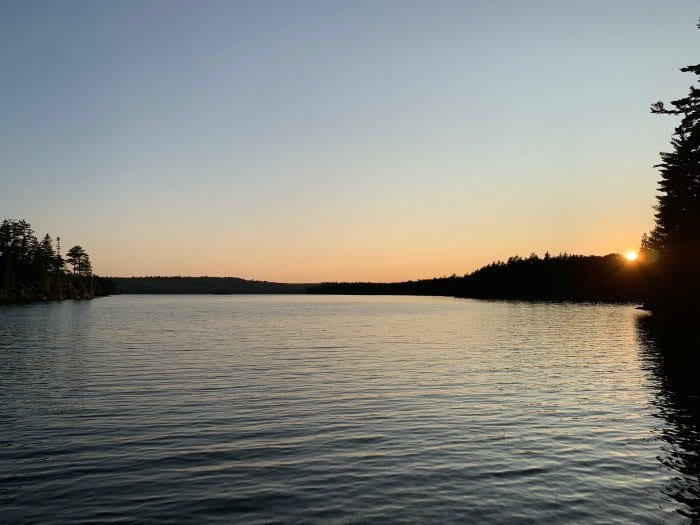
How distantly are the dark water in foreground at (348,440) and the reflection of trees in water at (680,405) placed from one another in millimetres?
123

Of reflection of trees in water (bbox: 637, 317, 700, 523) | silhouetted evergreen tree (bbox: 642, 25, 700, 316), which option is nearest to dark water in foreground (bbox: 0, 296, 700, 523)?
reflection of trees in water (bbox: 637, 317, 700, 523)

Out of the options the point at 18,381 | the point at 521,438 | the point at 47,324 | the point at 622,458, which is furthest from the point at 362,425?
the point at 47,324

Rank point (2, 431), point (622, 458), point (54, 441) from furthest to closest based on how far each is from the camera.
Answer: point (2, 431), point (54, 441), point (622, 458)

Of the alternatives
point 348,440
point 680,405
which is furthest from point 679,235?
point 348,440

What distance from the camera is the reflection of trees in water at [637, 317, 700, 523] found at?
16.0 m

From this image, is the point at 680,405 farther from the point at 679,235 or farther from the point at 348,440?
the point at 679,235

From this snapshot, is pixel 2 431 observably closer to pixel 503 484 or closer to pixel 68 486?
pixel 68 486

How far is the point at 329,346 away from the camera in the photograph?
185 feet

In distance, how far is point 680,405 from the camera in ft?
91.2

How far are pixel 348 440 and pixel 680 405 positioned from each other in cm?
1778

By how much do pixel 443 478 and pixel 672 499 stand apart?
6.14 m

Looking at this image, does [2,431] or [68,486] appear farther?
[2,431]

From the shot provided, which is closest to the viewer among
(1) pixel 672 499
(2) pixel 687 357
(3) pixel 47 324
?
(1) pixel 672 499

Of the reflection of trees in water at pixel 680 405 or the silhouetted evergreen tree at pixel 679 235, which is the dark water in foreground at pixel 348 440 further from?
the silhouetted evergreen tree at pixel 679 235
